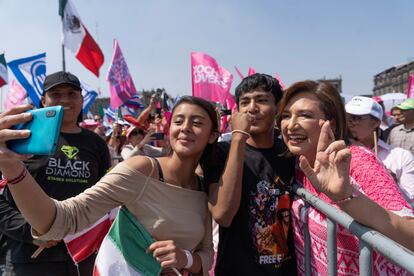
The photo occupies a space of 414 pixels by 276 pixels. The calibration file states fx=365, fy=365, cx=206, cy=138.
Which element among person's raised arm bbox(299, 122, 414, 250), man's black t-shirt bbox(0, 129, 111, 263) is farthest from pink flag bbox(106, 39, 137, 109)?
person's raised arm bbox(299, 122, 414, 250)

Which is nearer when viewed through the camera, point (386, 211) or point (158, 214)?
point (386, 211)

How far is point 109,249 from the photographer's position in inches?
64.0

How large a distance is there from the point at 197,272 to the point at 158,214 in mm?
371

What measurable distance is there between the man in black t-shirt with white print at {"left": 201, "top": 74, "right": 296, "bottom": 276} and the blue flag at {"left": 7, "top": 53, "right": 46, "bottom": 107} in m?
6.07

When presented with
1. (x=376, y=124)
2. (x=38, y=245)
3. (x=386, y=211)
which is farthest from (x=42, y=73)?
(x=386, y=211)

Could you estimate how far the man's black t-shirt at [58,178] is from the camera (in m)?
2.27

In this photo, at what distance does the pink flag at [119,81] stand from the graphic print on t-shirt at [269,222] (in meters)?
7.99

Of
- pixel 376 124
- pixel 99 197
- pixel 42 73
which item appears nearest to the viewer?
pixel 99 197

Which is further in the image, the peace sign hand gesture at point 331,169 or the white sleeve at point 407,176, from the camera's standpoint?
the white sleeve at point 407,176

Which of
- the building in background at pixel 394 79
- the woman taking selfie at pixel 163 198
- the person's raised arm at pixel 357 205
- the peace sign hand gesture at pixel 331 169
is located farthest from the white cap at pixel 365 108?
the building in background at pixel 394 79

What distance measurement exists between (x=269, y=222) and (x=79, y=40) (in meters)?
8.05

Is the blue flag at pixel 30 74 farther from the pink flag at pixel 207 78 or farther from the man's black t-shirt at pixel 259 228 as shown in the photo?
the man's black t-shirt at pixel 259 228

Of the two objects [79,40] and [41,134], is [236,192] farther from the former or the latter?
[79,40]

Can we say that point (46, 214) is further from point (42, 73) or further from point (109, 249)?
point (42, 73)
